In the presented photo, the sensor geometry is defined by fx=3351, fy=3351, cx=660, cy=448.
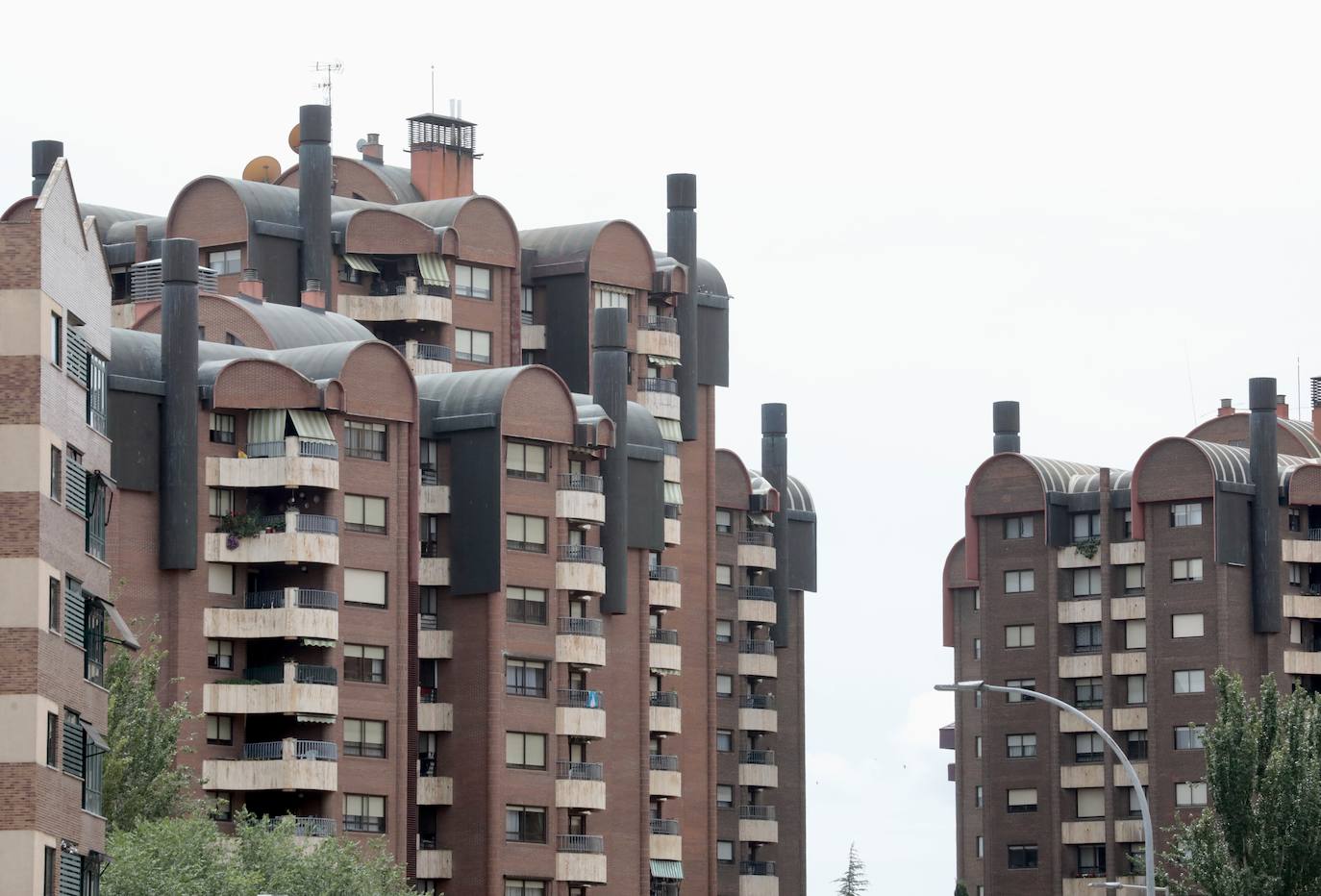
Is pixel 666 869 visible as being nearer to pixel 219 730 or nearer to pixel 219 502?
pixel 219 730

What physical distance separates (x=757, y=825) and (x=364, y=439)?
43.4 m

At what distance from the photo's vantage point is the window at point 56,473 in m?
72.8

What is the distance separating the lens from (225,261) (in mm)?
132750

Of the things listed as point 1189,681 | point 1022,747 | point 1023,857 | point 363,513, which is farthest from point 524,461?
point 1023,857

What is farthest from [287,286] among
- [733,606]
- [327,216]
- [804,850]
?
[804,850]

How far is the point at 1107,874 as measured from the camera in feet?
491

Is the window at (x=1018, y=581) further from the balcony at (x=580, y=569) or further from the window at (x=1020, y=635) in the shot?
Answer: the balcony at (x=580, y=569)

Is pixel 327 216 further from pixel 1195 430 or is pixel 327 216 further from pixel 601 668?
pixel 1195 430

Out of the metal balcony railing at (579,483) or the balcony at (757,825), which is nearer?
the metal balcony railing at (579,483)

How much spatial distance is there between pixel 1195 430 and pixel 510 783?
5403 cm

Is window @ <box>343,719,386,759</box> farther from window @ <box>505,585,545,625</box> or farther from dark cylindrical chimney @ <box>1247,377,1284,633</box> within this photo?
dark cylindrical chimney @ <box>1247,377,1284,633</box>

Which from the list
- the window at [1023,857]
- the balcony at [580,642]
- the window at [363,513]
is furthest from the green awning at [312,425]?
the window at [1023,857]

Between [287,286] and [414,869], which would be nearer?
[414,869]

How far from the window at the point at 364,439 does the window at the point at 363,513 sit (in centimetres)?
152
